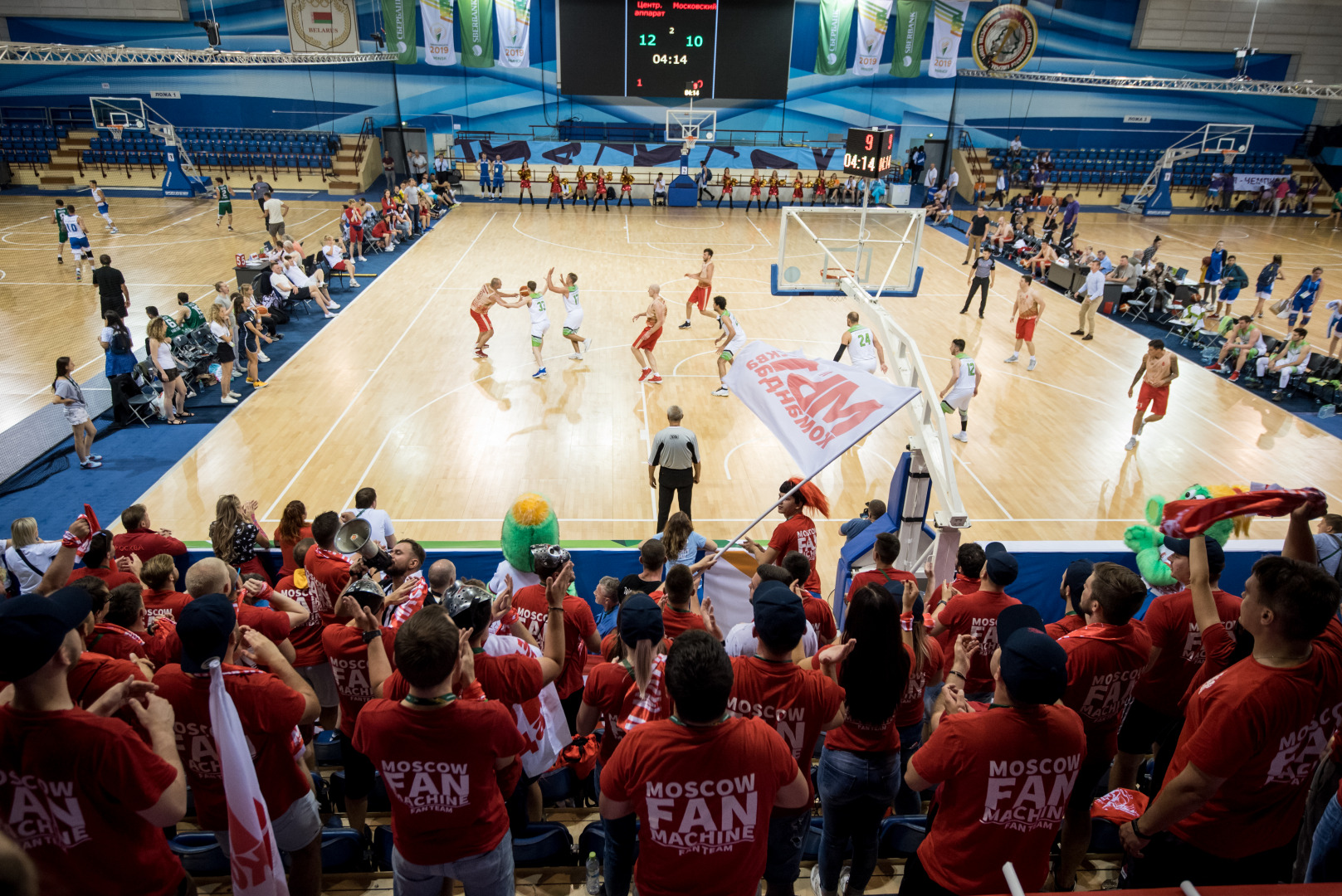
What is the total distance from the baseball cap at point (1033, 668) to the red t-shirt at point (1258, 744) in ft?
2.06

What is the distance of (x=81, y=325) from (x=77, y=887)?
55.0ft

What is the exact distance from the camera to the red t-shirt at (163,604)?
15.2 feet

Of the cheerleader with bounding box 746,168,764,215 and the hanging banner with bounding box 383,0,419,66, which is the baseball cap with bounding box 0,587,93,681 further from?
the hanging banner with bounding box 383,0,419,66

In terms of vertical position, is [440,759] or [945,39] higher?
[945,39]

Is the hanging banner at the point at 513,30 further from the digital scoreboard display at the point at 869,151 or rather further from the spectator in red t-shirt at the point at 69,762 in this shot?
the spectator in red t-shirt at the point at 69,762

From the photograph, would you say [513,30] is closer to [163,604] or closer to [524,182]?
[524,182]

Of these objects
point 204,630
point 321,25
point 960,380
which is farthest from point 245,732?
point 321,25

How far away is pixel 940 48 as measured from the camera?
33.3 metres

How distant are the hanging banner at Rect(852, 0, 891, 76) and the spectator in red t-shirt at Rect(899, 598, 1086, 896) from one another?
1399 inches

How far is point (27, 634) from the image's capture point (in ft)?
8.21

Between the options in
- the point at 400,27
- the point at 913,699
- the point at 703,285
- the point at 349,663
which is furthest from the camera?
the point at 400,27

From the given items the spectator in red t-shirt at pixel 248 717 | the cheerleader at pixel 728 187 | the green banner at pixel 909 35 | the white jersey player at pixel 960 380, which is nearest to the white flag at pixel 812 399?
the spectator in red t-shirt at pixel 248 717

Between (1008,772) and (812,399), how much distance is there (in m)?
3.18

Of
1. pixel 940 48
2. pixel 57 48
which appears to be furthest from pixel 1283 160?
pixel 57 48
